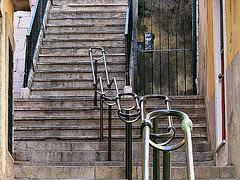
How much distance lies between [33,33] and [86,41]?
1167 mm

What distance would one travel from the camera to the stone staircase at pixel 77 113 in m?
6.18

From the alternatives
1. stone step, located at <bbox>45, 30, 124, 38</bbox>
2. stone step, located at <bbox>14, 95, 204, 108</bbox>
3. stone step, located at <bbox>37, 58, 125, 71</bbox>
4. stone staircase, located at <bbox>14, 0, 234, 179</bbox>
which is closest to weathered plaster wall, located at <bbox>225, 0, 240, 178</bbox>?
stone staircase, located at <bbox>14, 0, 234, 179</bbox>

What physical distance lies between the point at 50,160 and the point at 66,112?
1.42 metres

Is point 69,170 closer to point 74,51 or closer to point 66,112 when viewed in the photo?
point 66,112

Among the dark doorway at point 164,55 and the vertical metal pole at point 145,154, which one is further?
the dark doorway at point 164,55

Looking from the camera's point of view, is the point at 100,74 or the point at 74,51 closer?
the point at 100,74

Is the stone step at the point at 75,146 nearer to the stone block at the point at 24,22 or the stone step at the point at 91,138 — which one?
A: the stone step at the point at 91,138

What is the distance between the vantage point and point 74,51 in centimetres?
1048

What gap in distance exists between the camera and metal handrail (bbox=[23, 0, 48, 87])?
30.6 feet

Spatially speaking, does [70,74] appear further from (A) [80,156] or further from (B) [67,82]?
(A) [80,156]

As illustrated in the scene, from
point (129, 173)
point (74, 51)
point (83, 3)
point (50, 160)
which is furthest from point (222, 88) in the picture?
point (83, 3)

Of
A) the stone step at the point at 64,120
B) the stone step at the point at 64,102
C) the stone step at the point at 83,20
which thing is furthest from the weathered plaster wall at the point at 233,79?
the stone step at the point at 83,20

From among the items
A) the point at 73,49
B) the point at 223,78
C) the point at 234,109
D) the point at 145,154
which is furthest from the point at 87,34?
the point at 145,154

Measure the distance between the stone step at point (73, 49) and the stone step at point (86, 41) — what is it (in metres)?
0.13
